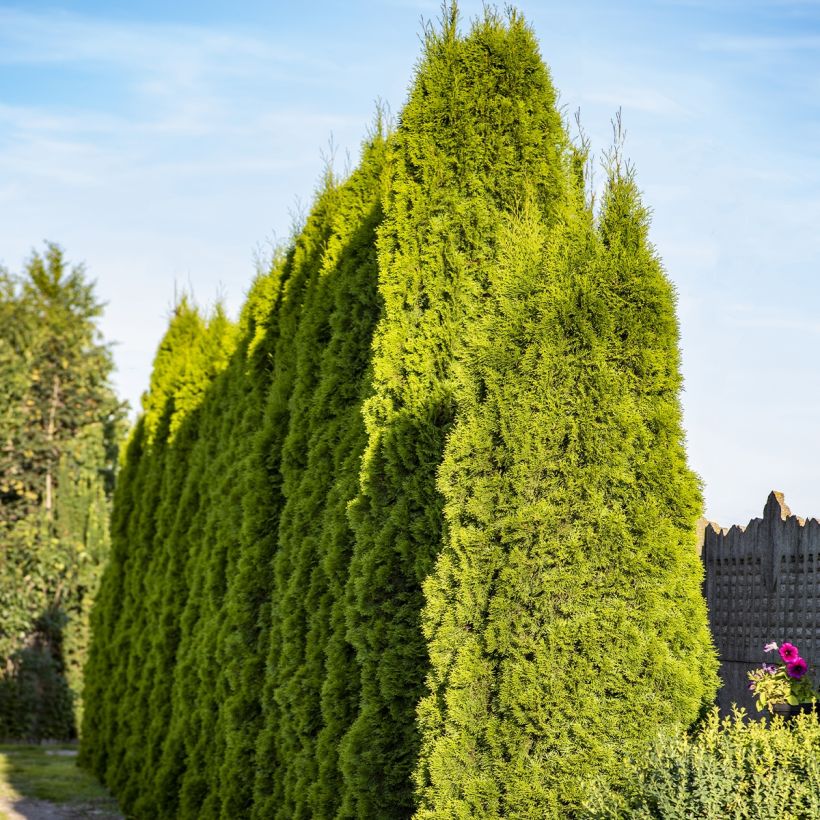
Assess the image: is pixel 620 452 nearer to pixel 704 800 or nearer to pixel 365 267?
pixel 704 800

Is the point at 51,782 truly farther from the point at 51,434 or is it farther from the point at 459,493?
the point at 459,493

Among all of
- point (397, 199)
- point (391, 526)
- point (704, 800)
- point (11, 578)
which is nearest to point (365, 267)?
point (397, 199)

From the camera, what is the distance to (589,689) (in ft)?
16.4

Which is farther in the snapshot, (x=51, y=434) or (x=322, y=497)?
(x=51, y=434)

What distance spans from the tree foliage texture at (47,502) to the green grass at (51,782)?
1.93 m

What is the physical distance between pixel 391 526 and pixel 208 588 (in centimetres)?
425

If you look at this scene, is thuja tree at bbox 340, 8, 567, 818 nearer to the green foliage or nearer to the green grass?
the green foliage

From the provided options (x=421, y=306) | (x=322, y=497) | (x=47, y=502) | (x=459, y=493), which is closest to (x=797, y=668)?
(x=459, y=493)

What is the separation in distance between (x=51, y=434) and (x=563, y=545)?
16622 mm

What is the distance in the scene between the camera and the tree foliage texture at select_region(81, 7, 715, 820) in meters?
5.04

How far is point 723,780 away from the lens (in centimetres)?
451

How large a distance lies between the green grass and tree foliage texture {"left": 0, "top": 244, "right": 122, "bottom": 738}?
1.93m

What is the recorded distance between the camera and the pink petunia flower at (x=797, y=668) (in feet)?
20.1

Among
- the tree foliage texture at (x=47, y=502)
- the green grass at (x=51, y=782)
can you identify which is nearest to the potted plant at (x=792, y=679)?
the green grass at (x=51, y=782)
